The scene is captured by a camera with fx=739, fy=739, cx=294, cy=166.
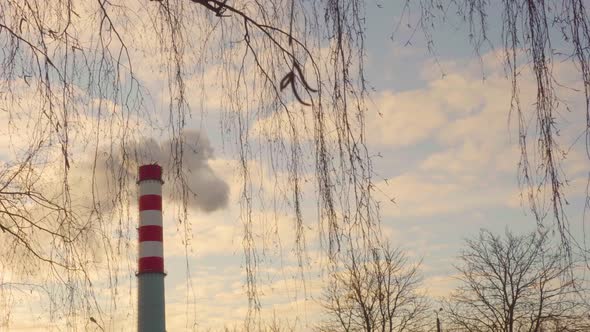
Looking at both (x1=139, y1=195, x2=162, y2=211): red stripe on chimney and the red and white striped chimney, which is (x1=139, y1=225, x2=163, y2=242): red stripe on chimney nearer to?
the red and white striped chimney

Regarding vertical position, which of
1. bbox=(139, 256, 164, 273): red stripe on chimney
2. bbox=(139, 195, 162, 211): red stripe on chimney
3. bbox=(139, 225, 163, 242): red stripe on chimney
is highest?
bbox=(139, 195, 162, 211): red stripe on chimney

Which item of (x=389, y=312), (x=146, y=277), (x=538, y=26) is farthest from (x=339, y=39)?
(x=146, y=277)

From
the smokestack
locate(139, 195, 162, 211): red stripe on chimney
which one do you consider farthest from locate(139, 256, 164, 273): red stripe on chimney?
locate(139, 195, 162, 211): red stripe on chimney

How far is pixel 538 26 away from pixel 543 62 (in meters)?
0.11

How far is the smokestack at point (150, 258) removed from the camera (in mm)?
27188

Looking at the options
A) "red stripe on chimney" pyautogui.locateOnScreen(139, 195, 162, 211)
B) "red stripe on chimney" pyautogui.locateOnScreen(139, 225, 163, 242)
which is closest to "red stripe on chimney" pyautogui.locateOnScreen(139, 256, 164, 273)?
"red stripe on chimney" pyautogui.locateOnScreen(139, 225, 163, 242)

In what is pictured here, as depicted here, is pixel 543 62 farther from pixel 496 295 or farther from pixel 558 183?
pixel 496 295

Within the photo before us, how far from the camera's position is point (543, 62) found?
210 cm

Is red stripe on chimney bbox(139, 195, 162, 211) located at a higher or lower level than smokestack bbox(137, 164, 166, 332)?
higher

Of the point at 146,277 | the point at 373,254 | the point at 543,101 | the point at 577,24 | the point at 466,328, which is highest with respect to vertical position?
the point at 146,277

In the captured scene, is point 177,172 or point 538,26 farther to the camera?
point 177,172

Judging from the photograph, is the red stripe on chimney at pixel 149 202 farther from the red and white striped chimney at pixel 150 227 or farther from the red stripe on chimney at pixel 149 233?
the red stripe on chimney at pixel 149 233

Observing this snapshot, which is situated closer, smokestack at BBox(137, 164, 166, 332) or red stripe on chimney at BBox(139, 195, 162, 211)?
smokestack at BBox(137, 164, 166, 332)

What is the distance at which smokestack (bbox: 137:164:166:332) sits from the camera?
27188mm
